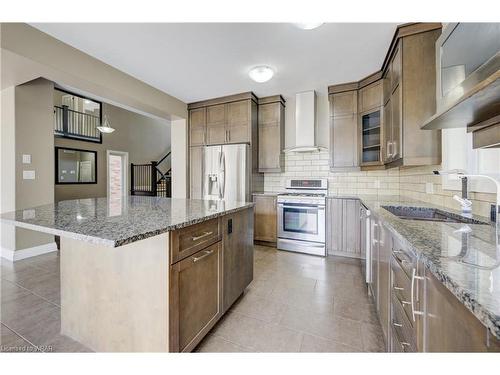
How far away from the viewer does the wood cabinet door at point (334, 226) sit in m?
3.25

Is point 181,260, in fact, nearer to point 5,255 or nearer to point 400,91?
point 400,91

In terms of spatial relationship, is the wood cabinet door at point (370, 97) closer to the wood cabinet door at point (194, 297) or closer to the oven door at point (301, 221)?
the oven door at point (301, 221)

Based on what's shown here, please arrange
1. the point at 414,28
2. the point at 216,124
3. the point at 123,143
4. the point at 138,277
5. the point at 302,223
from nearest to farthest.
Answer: the point at 138,277 → the point at 414,28 → the point at 302,223 → the point at 216,124 → the point at 123,143

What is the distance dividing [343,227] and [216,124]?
274 centimetres

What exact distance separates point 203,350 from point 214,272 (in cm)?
48

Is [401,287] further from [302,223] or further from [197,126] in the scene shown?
[197,126]

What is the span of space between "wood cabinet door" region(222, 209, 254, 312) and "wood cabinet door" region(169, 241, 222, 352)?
10cm

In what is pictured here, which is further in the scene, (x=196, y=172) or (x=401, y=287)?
(x=196, y=172)

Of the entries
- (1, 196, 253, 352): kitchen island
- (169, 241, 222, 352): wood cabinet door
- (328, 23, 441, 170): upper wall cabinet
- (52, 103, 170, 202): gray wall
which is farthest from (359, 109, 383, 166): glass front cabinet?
(52, 103, 170, 202): gray wall

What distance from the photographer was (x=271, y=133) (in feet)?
12.9

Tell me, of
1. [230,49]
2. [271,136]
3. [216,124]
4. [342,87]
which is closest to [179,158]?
[216,124]

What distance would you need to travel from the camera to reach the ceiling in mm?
2090

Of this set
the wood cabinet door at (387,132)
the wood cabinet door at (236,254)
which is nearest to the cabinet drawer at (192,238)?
the wood cabinet door at (236,254)
